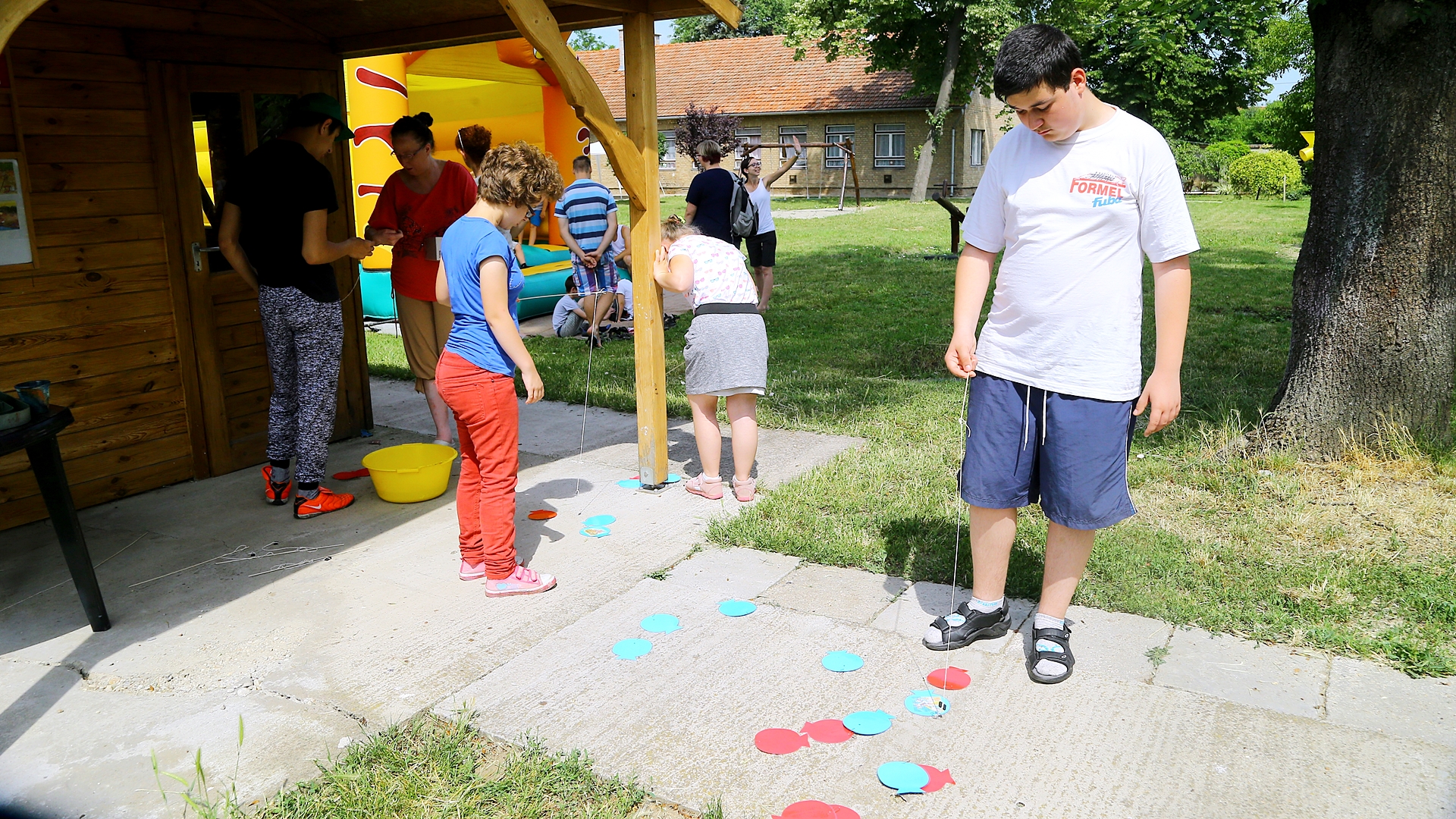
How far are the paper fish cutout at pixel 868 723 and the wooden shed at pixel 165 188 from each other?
2.51 meters

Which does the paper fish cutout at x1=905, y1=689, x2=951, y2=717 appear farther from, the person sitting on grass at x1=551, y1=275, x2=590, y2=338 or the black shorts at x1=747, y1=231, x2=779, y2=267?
the person sitting on grass at x1=551, y1=275, x2=590, y2=338

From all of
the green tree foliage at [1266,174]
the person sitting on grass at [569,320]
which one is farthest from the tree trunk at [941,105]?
the person sitting on grass at [569,320]

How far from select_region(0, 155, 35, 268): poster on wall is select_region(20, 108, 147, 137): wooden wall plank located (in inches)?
8.1

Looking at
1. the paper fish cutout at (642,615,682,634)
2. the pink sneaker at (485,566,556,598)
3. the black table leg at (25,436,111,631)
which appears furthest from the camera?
the pink sneaker at (485,566,556,598)

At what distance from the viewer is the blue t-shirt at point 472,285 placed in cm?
384

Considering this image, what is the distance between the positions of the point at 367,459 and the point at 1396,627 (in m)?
4.61

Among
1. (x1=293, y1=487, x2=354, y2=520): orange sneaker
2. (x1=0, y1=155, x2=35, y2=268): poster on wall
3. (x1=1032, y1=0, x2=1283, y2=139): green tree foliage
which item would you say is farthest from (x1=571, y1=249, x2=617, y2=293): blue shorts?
(x1=1032, y1=0, x2=1283, y2=139): green tree foliage

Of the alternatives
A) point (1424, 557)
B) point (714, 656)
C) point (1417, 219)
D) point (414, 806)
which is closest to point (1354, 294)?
point (1417, 219)

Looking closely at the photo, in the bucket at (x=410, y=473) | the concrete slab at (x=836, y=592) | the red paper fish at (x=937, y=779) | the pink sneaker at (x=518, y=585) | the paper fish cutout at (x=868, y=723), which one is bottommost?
the red paper fish at (x=937, y=779)

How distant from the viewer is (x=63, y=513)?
11.9 ft

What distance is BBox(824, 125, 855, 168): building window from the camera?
38.2 m

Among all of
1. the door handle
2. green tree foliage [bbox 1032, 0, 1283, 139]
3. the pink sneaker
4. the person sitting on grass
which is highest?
green tree foliage [bbox 1032, 0, 1283, 139]

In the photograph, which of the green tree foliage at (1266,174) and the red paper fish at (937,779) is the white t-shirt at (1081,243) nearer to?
the red paper fish at (937,779)

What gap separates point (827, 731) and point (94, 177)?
450 cm
